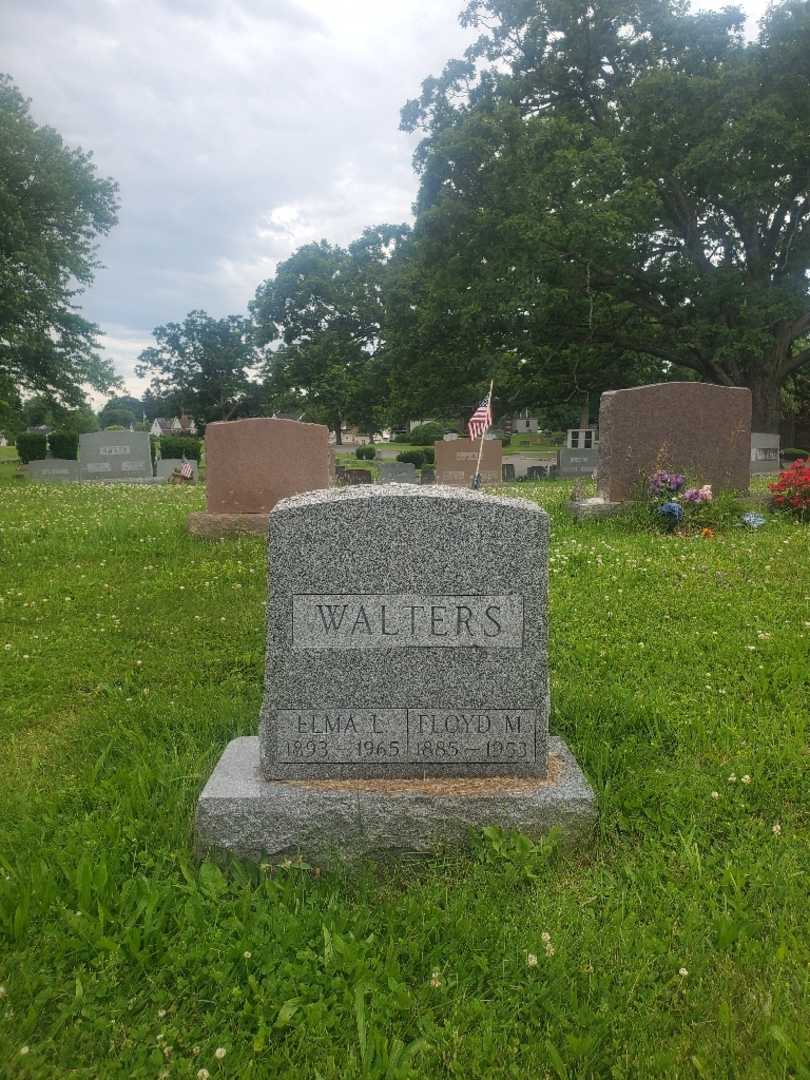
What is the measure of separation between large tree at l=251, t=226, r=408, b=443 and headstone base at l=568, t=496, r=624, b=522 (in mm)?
30508

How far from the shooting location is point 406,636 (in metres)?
3.01

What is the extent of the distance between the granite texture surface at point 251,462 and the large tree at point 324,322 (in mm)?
30454

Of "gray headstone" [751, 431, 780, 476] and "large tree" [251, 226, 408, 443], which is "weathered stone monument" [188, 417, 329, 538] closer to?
"gray headstone" [751, 431, 780, 476]

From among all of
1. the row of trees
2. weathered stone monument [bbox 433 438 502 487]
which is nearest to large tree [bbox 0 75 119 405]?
the row of trees

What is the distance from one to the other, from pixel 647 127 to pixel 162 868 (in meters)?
23.2

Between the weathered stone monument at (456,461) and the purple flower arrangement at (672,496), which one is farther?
the weathered stone monument at (456,461)

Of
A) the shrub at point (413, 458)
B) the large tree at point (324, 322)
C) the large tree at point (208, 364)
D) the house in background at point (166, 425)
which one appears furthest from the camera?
the house in background at point (166, 425)

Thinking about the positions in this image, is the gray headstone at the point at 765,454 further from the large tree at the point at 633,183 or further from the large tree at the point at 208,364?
the large tree at the point at 208,364

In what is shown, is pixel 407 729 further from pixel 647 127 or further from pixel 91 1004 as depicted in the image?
pixel 647 127

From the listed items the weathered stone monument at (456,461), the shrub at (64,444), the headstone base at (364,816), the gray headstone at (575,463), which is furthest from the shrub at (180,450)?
the headstone base at (364,816)

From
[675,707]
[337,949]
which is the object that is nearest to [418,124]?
[675,707]

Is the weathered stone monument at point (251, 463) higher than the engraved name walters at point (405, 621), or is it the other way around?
the weathered stone monument at point (251, 463)

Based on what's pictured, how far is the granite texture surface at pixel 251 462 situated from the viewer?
923 cm

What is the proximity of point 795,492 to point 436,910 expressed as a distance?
27.5 feet
